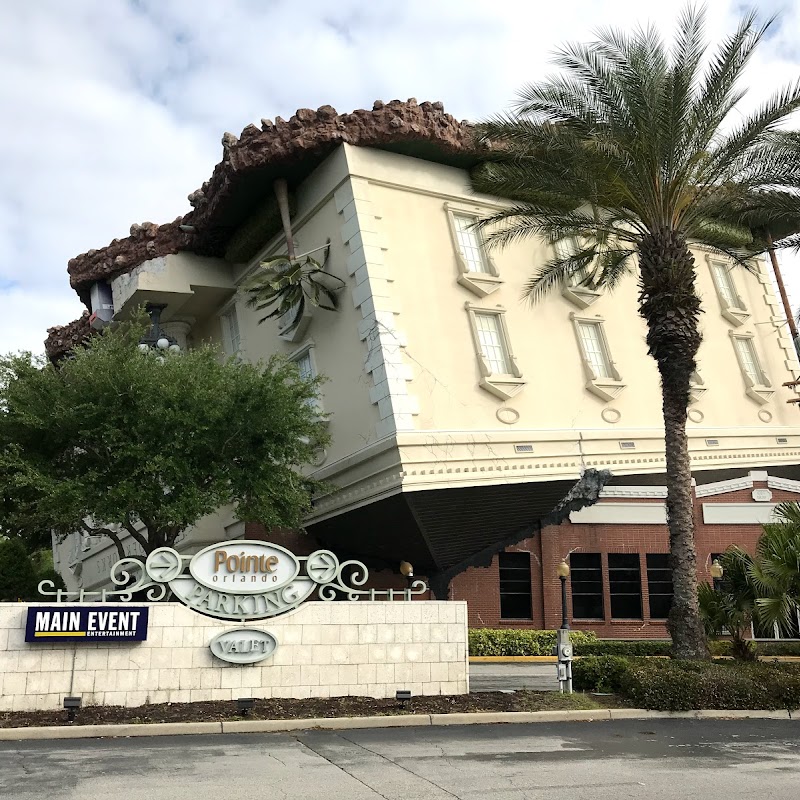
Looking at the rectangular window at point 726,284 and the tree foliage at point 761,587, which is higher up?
the rectangular window at point 726,284

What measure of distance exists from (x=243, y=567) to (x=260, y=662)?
1.57 metres

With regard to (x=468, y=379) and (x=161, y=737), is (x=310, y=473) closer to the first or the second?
(x=468, y=379)

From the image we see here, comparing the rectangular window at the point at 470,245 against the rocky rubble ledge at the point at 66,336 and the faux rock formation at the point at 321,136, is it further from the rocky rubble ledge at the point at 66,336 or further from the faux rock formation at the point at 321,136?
the rocky rubble ledge at the point at 66,336

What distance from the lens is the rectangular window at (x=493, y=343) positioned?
81.3 ft

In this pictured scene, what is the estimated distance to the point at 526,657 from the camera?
25.0m

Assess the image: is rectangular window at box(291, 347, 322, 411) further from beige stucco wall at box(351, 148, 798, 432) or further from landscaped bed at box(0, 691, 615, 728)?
landscaped bed at box(0, 691, 615, 728)

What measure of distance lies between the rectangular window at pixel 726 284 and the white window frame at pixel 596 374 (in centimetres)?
621

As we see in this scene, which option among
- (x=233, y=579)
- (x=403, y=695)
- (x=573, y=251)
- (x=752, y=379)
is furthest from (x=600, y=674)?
(x=752, y=379)

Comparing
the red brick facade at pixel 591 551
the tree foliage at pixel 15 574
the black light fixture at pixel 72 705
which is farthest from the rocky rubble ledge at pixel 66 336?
the black light fixture at pixel 72 705

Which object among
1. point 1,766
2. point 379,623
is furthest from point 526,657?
point 1,766

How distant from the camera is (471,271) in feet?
82.6

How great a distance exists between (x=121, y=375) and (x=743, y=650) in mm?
14243

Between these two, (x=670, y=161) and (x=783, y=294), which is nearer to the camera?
(x=670, y=161)

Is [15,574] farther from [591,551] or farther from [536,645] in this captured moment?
[591,551]
